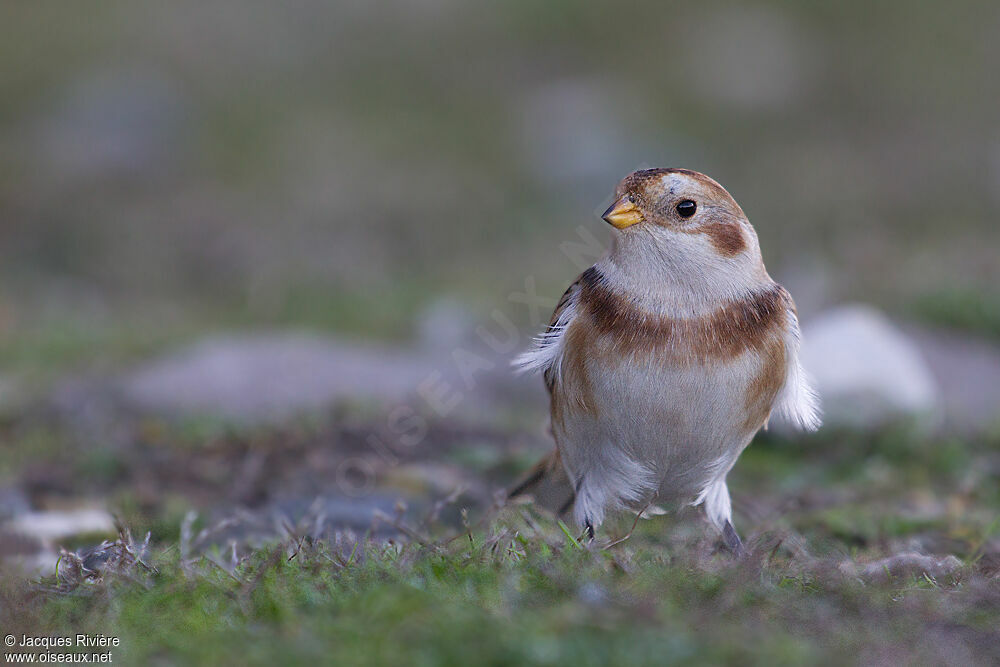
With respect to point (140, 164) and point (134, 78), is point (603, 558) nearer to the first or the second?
point (140, 164)

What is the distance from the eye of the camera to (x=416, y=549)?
3592 mm

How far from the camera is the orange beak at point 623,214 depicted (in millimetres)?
3861

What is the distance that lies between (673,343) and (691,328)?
80mm

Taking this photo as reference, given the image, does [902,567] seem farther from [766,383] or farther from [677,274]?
[677,274]

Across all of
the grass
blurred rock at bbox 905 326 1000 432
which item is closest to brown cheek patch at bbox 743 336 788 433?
the grass

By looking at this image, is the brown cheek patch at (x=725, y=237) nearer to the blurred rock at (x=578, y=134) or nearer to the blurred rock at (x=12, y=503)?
the blurred rock at (x=12, y=503)

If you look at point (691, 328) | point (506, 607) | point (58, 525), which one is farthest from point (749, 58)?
point (506, 607)

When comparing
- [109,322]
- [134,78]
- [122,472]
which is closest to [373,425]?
[122,472]

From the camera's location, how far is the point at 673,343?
3766 millimetres

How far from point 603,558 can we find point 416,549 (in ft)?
2.00

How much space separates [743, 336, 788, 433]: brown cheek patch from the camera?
388 centimetres

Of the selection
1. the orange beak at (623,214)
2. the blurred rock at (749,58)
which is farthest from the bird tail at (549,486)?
the blurred rock at (749,58)

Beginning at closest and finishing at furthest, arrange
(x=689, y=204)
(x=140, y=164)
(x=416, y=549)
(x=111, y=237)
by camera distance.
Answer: (x=416, y=549), (x=689, y=204), (x=111, y=237), (x=140, y=164)

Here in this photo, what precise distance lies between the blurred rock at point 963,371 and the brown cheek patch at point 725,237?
3.33m
